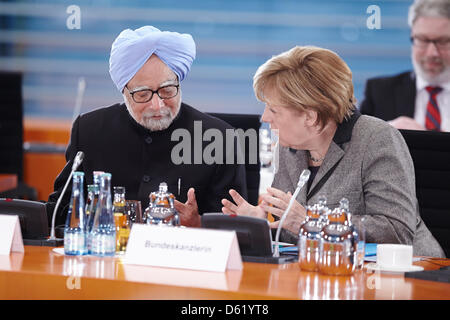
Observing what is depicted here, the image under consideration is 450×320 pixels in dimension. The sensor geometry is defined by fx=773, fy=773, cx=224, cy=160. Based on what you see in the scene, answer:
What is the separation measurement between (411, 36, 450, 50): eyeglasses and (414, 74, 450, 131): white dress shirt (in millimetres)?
193

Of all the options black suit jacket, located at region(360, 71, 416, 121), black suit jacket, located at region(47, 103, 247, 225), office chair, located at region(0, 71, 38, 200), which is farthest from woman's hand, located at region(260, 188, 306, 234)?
office chair, located at region(0, 71, 38, 200)

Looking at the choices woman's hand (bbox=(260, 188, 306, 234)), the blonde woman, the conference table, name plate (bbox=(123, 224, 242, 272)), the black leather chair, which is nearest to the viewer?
the conference table

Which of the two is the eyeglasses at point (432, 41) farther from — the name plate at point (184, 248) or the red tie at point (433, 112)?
the name plate at point (184, 248)

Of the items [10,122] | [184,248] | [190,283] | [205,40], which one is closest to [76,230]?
[184,248]

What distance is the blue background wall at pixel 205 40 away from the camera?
19.8ft

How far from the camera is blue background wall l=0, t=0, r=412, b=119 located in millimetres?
6023

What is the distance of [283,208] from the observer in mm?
2195

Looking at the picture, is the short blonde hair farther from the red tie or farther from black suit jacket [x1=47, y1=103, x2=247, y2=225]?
the red tie

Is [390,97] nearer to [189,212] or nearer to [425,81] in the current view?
[425,81]

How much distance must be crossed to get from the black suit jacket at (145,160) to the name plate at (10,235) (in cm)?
79

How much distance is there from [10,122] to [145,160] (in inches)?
116

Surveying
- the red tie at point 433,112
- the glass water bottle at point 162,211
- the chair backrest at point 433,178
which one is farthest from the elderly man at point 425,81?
the glass water bottle at point 162,211
